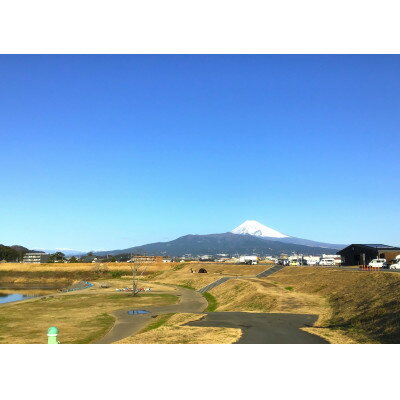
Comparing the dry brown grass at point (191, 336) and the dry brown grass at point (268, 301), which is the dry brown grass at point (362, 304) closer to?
the dry brown grass at point (268, 301)

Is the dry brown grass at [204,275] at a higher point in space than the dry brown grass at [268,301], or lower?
lower

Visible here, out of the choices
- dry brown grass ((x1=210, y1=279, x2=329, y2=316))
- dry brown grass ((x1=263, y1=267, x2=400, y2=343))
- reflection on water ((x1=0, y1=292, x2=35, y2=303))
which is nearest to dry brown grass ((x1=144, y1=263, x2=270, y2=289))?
dry brown grass ((x1=210, y1=279, x2=329, y2=316))

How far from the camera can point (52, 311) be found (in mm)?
41969

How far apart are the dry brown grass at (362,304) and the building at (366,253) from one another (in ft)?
89.4

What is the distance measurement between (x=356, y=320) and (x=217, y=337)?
1147cm

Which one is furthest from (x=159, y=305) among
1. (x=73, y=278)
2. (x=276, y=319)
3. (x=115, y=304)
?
(x=73, y=278)

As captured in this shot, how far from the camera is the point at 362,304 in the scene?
2848 centimetres

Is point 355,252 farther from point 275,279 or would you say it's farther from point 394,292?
point 394,292

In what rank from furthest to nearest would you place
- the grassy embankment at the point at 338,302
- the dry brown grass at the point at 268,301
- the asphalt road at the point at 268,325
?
the dry brown grass at the point at 268,301, the grassy embankment at the point at 338,302, the asphalt road at the point at 268,325

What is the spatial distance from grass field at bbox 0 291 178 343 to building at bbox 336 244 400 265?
142 feet

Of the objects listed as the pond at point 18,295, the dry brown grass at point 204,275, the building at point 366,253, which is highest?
the building at point 366,253

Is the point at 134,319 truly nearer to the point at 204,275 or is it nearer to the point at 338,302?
the point at 338,302

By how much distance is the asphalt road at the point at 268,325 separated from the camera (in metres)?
19.5

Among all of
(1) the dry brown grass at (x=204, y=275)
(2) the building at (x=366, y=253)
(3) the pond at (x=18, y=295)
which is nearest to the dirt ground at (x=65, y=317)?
(1) the dry brown grass at (x=204, y=275)
